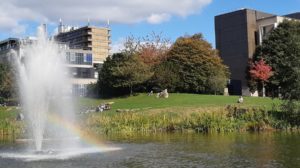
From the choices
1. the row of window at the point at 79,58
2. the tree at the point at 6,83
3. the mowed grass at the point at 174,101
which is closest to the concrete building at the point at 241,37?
the row of window at the point at 79,58

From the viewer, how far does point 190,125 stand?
169 feet

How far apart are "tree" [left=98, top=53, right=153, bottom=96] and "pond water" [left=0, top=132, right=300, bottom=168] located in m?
46.2

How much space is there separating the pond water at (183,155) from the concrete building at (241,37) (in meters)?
83.5

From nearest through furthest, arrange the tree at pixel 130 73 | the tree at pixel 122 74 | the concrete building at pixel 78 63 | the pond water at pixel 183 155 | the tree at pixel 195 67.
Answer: the pond water at pixel 183 155 < the tree at pixel 130 73 < the tree at pixel 122 74 < the tree at pixel 195 67 < the concrete building at pixel 78 63

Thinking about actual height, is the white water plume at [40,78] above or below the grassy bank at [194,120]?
above

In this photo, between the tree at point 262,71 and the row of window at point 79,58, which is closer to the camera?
the tree at point 262,71

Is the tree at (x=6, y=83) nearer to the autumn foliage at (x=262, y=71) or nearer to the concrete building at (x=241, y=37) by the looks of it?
the autumn foliage at (x=262, y=71)

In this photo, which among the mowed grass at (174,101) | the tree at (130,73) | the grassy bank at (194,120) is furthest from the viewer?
the tree at (130,73)

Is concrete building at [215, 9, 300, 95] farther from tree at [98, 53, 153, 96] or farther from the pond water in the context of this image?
the pond water

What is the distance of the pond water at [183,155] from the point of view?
86.2ft

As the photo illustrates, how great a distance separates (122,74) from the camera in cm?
8475

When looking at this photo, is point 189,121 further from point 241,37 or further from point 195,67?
point 241,37

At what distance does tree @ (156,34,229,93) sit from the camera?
85.7 m

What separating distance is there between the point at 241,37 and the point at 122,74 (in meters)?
48.2
